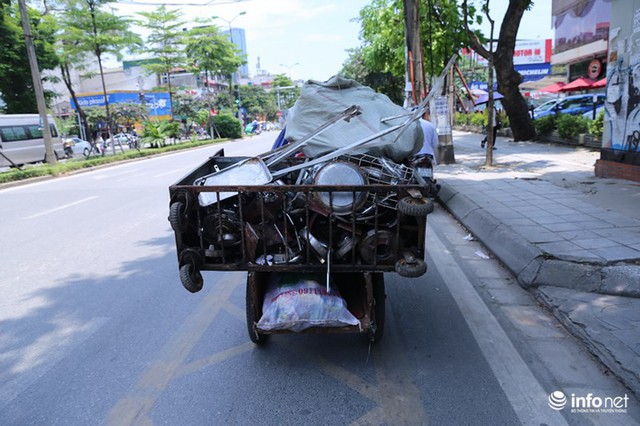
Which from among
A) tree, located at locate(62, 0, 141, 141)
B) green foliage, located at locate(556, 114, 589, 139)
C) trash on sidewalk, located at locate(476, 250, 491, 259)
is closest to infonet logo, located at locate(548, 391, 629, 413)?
trash on sidewalk, located at locate(476, 250, 491, 259)

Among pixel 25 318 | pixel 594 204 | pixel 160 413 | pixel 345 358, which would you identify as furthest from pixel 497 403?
pixel 594 204

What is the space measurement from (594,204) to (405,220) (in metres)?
5.48

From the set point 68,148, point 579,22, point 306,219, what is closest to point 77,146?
point 68,148

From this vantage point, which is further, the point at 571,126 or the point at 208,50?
the point at 208,50

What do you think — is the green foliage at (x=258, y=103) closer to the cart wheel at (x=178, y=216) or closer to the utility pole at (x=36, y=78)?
the utility pole at (x=36, y=78)

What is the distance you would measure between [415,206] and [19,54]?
2754 cm

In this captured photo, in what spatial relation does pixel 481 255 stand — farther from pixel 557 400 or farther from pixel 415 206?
pixel 415 206

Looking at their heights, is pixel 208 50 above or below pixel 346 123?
above

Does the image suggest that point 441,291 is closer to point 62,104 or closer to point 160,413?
point 160,413

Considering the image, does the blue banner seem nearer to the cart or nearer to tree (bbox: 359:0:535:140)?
tree (bbox: 359:0:535:140)

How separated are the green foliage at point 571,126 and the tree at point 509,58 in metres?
1.78

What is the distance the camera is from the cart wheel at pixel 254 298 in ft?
10.7

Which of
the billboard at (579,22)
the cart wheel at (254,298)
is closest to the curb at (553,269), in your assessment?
the cart wheel at (254,298)

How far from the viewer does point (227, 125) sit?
138 ft
